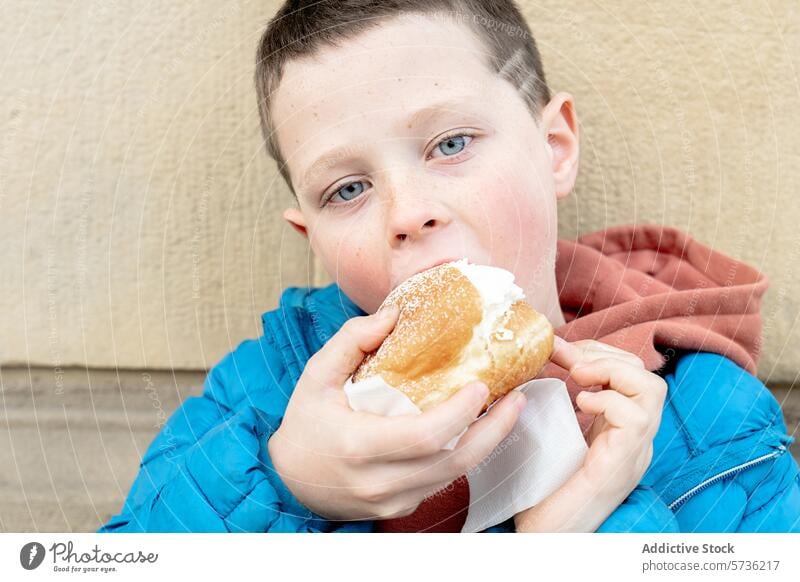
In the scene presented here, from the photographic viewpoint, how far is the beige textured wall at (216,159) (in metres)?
1.06

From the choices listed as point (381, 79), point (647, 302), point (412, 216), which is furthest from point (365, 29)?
point (647, 302)

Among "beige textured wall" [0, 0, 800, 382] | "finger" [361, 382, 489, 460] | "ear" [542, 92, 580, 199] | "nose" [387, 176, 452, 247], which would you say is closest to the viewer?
"finger" [361, 382, 489, 460]

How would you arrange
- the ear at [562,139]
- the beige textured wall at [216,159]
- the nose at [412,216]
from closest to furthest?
the nose at [412,216], the ear at [562,139], the beige textured wall at [216,159]

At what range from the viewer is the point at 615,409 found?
0.75 m

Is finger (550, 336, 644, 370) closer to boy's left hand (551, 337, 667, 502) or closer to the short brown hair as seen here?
boy's left hand (551, 337, 667, 502)

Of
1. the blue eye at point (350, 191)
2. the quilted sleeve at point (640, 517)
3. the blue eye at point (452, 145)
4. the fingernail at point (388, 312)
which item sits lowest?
the quilted sleeve at point (640, 517)

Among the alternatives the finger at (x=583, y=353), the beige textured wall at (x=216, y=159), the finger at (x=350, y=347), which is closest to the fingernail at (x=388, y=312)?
the finger at (x=350, y=347)

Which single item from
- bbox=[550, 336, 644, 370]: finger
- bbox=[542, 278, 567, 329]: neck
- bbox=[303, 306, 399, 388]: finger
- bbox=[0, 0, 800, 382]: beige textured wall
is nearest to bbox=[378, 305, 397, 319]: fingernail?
bbox=[303, 306, 399, 388]: finger

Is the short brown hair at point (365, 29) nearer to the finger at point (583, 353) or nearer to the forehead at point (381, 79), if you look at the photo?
the forehead at point (381, 79)

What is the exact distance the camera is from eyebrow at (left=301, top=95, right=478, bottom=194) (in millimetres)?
798

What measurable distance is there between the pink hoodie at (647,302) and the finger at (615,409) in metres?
0.08

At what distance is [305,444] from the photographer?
0.78 m

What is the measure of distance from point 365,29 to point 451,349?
0.33 meters
